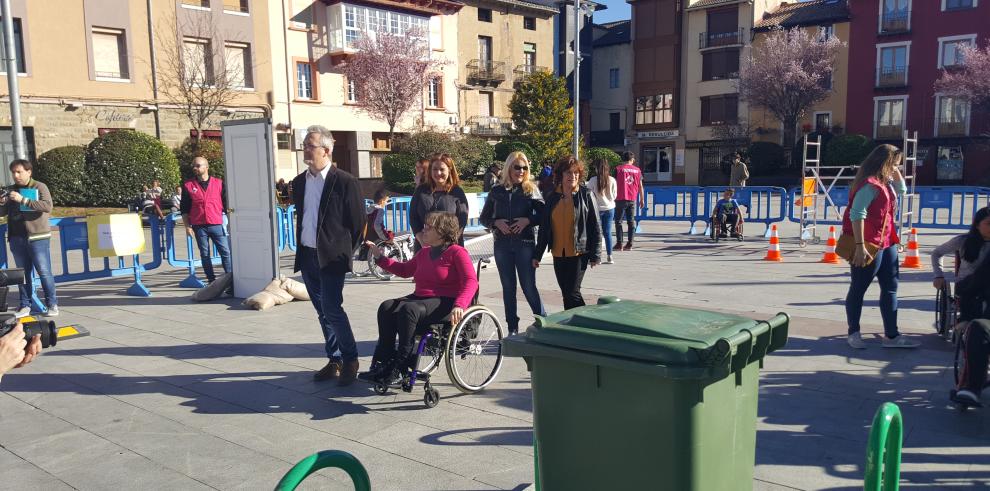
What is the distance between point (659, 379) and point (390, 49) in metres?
32.2

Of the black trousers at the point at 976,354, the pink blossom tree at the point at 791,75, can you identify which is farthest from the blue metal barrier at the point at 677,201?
the pink blossom tree at the point at 791,75

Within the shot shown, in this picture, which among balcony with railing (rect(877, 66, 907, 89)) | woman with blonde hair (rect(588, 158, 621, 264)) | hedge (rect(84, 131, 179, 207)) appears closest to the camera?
woman with blonde hair (rect(588, 158, 621, 264))

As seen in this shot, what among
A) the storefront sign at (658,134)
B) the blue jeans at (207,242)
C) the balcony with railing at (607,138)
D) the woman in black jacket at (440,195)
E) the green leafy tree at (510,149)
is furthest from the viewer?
the balcony with railing at (607,138)

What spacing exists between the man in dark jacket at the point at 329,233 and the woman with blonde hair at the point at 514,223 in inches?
48.8

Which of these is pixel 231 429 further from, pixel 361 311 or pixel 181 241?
pixel 181 241

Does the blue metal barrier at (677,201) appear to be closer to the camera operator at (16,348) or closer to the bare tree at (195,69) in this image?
the camera operator at (16,348)

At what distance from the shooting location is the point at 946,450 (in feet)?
13.1

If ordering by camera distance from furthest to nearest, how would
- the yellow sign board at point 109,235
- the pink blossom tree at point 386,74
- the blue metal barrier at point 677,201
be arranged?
the pink blossom tree at point 386,74
the blue metal barrier at point 677,201
the yellow sign board at point 109,235

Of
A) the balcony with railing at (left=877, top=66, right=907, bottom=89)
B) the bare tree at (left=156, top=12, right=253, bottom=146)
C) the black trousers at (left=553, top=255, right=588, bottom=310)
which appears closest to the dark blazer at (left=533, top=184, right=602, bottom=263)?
the black trousers at (left=553, top=255, right=588, bottom=310)

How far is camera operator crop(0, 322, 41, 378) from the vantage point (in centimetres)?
245

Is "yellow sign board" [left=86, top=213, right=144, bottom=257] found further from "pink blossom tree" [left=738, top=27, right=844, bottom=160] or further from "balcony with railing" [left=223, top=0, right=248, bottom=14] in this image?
"pink blossom tree" [left=738, top=27, right=844, bottom=160]

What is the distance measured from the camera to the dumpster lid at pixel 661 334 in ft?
7.72

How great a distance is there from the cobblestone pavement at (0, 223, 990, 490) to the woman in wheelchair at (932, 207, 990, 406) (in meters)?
0.28

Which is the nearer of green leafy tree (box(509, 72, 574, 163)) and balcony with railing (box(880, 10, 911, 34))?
green leafy tree (box(509, 72, 574, 163))
